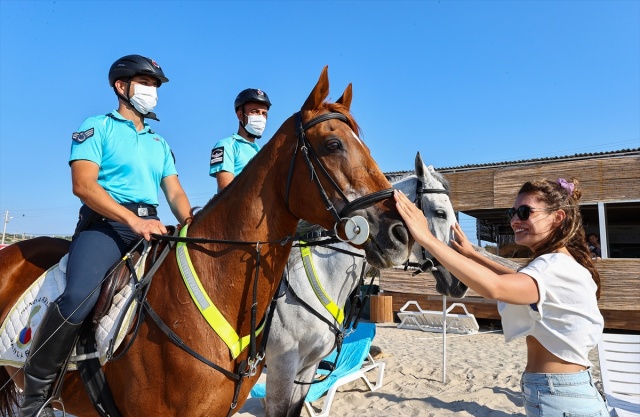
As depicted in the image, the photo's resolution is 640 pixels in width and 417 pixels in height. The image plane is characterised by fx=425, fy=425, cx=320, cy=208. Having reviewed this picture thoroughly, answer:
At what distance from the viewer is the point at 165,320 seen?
7.19ft

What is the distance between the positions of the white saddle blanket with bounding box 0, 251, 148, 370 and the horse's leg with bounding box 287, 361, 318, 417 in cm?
193

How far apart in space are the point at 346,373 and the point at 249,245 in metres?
4.37

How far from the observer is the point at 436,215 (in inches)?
186

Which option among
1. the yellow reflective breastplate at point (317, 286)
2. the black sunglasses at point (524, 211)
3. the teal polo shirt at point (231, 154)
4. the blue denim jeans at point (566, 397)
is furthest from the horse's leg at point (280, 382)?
the black sunglasses at point (524, 211)

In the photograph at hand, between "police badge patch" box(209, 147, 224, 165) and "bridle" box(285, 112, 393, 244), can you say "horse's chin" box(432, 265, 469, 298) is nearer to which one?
"police badge patch" box(209, 147, 224, 165)

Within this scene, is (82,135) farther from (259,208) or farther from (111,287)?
(259,208)

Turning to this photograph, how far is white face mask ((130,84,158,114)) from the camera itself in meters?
2.85

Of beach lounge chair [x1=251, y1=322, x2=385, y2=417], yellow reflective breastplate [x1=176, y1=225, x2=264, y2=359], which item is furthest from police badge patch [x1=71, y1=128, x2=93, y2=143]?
beach lounge chair [x1=251, y1=322, x2=385, y2=417]

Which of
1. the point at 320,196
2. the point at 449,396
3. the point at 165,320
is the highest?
the point at 320,196

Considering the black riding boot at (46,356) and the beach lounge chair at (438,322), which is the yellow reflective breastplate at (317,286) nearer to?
the black riding boot at (46,356)

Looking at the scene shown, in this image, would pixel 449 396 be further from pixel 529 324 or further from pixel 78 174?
pixel 78 174

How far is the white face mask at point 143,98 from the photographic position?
9.36 ft

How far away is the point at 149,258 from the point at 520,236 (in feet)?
6.79

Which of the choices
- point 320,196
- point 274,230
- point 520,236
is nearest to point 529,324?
point 520,236
